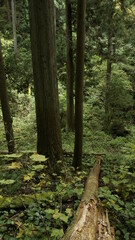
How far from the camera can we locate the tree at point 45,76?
4.08 metres

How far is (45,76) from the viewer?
4.34 meters

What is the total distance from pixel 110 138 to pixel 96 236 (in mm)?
8465

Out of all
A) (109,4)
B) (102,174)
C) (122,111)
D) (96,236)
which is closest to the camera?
(96,236)

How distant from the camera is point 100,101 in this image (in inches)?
487

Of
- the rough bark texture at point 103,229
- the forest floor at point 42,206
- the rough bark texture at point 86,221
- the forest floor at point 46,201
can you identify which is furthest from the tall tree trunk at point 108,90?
the rough bark texture at point 103,229

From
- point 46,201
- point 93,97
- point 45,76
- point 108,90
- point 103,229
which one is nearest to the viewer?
point 103,229

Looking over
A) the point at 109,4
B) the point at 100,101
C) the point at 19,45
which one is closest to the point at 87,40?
the point at 109,4

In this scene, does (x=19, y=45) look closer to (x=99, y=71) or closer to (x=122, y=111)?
(x=99, y=71)

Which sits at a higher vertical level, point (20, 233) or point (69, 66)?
point (69, 66)

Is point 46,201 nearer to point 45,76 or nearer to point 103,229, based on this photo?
point 103,229

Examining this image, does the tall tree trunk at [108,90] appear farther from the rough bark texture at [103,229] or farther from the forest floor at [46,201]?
the rough bark texture at [103,229]

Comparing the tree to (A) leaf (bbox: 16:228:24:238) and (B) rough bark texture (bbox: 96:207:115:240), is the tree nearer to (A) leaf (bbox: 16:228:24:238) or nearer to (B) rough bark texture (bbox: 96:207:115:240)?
(B) rough bark texture (bbox: 96:207:115:240)

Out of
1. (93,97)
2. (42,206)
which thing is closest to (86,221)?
(42,206)

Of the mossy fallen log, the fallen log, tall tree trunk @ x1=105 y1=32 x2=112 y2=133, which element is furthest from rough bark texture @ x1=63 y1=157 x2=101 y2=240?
tall tree trunk @ x1=105 y1=32 x2=112 y2=133
